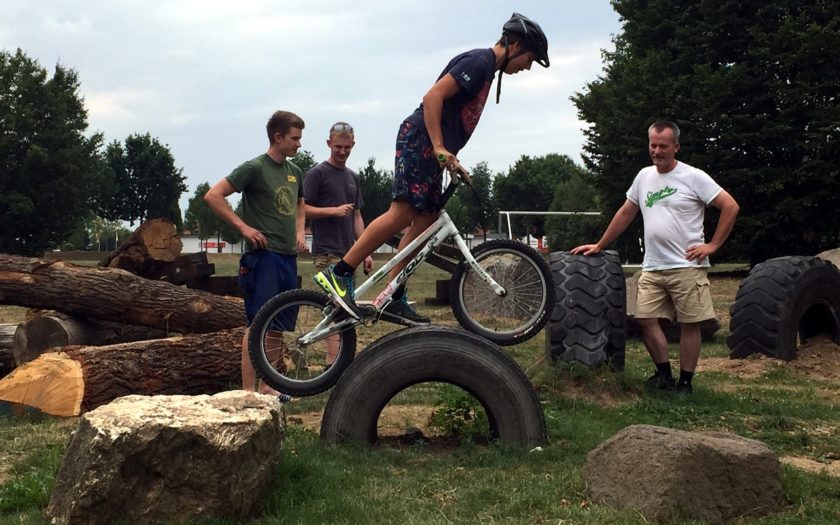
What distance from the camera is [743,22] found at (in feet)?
78.8

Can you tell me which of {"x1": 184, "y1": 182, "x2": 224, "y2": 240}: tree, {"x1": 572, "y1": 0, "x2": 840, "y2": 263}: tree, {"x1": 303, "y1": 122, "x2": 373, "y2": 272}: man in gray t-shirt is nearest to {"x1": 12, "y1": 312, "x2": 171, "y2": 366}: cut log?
{"x1": 303, "y1": 122, "x2": 373, "y2": 272}: man in gray t-shirt

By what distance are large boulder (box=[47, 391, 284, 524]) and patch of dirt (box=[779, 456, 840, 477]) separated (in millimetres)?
3000

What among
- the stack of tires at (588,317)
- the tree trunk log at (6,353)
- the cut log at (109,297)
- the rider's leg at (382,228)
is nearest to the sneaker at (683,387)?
the stack of tires at (588,317)

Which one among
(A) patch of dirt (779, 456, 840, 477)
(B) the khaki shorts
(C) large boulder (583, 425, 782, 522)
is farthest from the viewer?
(B) the khaki shorts

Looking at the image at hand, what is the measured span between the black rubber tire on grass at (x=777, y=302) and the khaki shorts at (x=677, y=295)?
6.14 ft

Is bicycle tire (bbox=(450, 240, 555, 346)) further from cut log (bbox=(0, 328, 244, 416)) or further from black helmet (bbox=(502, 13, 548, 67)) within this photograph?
cut log (bbox=(0, 328, 244, 416))

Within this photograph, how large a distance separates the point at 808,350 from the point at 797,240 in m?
15.8

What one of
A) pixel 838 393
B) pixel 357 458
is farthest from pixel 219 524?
pixel 838 393

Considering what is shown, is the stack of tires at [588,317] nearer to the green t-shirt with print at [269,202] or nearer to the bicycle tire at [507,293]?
the bicycle tire at [507,293]

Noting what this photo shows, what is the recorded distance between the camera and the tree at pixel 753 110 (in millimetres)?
21656

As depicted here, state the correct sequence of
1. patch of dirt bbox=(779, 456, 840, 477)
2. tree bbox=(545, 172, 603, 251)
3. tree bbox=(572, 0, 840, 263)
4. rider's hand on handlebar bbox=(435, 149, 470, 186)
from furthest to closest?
tree bbox=(545, 172, 603, 251) → tree bbox=(572, 0, 840, 263) → rider's hand on handlebar bbox=(435, 149, 470, 186) → patch of dirt bbox=(779, 456, 840, 477)

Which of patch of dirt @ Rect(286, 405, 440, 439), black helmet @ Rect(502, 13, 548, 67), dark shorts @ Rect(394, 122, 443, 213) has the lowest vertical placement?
patch of dirt @ Rect(286, 405, 440, 439)

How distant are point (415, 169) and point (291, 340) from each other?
1511 millimetres

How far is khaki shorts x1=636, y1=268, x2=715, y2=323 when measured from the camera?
252 inches
